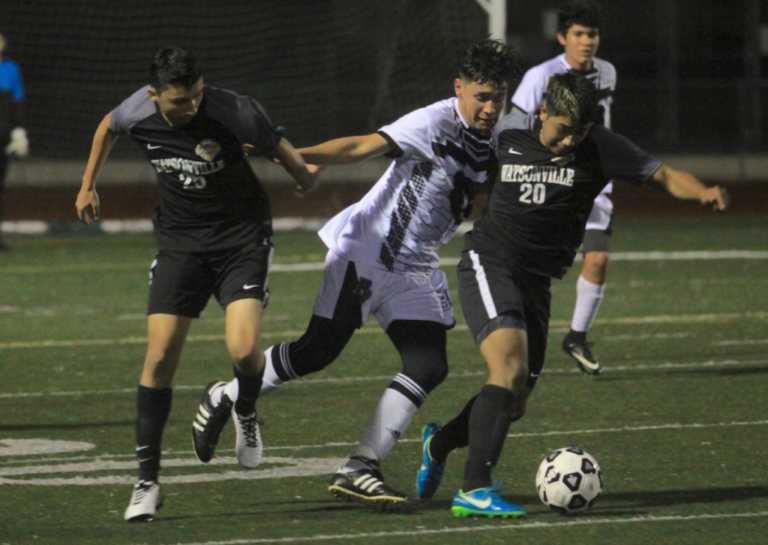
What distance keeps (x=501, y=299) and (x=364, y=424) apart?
8.06 feet

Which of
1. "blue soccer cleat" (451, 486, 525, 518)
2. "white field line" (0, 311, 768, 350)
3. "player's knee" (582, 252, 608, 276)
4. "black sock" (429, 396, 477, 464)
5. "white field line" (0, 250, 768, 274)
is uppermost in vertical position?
"black sock" (429, 396, 477, 464)

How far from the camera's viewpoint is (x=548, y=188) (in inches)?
304

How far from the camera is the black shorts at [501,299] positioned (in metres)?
7.53

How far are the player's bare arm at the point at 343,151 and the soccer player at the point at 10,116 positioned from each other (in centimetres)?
1293

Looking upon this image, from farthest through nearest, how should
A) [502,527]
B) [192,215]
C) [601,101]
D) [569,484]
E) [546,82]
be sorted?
[601,101], [546,82], [192,215], [569,484], [502,527]

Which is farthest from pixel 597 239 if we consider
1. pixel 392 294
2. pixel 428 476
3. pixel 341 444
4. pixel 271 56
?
pixel 271 56

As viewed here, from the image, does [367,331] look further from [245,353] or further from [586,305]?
[245,353]

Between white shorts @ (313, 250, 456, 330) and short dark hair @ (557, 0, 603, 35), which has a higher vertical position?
short dark hair @ (557, 0, 603, 35)

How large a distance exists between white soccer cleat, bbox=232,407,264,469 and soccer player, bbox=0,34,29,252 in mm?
12644

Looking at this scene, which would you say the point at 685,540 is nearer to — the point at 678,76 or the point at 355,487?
the point at 355,487

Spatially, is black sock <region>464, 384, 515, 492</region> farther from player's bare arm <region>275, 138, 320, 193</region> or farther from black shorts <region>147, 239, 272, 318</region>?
player's bare arm <region>275, 138, 320, 193</region>

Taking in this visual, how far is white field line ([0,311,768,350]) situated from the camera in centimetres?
1335

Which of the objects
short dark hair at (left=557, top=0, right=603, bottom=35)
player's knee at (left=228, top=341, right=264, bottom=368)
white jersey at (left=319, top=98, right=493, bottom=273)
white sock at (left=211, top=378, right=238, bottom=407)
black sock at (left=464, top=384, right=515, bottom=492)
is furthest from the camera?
short dark hair at (left=557, top=0, right=603, bottom=35)

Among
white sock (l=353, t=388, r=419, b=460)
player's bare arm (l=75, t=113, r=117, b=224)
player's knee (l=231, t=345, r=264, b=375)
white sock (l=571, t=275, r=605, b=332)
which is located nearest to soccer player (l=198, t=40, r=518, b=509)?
white sock (l=353, t=388, r=419, b=460)
